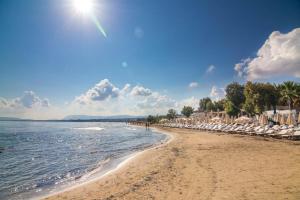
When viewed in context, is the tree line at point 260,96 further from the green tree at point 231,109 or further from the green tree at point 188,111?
the green tree at point 188,111

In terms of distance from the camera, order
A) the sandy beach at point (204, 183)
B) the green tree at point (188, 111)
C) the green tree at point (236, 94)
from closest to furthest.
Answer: the sandy beach at point (204, 183), the green tree at point (236, 94), the green tree at point (188, 111)

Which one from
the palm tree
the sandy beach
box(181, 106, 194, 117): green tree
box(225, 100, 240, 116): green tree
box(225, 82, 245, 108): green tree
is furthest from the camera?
box(181, 106, 194, 117): green tree

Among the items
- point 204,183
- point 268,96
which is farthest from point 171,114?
point 204,183

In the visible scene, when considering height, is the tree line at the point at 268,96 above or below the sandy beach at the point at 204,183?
above

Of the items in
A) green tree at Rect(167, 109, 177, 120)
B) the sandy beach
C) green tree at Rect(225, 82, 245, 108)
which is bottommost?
the sandy beach

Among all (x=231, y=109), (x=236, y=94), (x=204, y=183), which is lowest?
(x=204, y=183)

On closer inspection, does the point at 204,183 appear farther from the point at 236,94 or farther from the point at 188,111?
the point at 188,111

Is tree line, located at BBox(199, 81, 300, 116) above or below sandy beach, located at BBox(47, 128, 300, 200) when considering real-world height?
above

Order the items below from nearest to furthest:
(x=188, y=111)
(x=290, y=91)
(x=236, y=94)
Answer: (x=290, y=91), (x=236, y=94), (x=188, y=111)

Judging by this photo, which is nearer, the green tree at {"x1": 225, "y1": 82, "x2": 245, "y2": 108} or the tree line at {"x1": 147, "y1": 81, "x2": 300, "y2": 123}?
the tree line at {"x1": 147, "y1": 81, "x2": 300, "y2": 123}

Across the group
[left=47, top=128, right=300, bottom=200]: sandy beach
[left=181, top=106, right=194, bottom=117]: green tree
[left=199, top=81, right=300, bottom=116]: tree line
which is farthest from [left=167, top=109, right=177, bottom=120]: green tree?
[left=47, top=128, right=300, bottom=200]: sandy beach

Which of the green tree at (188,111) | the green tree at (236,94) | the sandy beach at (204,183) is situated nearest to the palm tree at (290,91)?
the green tree at (236,94)

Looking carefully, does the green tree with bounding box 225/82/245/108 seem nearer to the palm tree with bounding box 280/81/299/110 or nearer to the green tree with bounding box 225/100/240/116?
the green tree with bounding box 225/100/240/116

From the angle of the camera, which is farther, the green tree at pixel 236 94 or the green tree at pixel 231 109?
the green tree at pixel 236 94
